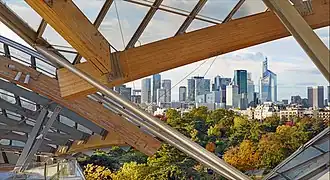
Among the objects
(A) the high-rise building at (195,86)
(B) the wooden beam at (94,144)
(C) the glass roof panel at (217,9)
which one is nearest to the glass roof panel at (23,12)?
(C) the glass roof panel at (217,9)

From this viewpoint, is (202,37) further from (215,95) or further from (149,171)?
(149,171)

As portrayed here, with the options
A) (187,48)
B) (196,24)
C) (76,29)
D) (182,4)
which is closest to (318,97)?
(196,24)

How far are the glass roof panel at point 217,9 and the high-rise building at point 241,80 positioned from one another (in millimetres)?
6442

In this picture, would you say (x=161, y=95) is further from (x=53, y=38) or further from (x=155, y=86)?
(x=53, y=38)

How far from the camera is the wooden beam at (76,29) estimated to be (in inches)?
140

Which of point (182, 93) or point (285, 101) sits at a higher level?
point (182, 93)

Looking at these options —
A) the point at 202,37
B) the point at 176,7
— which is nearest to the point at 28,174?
the point at 176,7

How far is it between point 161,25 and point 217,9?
70 cm

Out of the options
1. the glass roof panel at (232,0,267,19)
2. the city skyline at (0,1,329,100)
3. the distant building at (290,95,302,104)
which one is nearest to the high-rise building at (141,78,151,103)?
the city skyline at (0,1,329,100)

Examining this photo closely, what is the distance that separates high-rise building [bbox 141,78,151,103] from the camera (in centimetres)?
1091

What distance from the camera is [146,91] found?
11266 millimetres

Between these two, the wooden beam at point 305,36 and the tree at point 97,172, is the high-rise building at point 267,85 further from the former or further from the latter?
the wooden beam at point 305,36

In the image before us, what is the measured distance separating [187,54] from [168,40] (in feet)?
0.75

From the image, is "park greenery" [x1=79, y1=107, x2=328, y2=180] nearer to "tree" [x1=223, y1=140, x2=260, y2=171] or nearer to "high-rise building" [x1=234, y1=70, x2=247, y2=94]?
"tree" [x1=223, y1=140, x2=260, y2=171]
